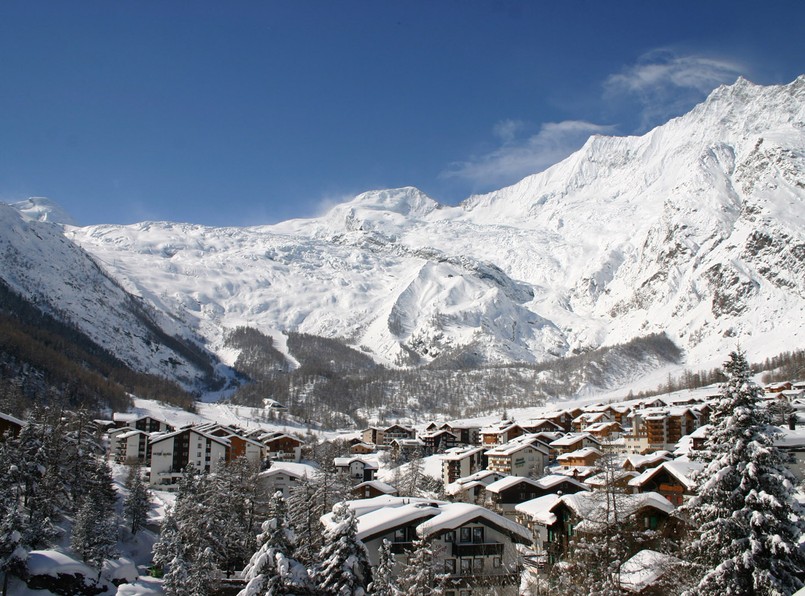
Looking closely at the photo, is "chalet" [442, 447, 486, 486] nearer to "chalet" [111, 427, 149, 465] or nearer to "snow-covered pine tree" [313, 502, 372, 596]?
"chalet" [111, 427, 149, 465]

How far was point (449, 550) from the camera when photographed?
98.9 feet

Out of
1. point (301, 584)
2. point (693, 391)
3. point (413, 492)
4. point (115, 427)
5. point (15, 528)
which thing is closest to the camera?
A: point (301, 584)

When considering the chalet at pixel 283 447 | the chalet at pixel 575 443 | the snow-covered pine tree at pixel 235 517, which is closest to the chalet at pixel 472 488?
the snow-covered pine tree at pixel 235 517

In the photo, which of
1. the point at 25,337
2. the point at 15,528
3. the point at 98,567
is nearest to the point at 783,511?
the point at 15,528

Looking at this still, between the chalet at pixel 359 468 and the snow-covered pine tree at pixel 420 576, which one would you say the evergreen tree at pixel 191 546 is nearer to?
the snow-covered pine tree at pixel 420 576

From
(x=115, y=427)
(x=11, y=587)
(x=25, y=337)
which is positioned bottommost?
(x=11, y=587)

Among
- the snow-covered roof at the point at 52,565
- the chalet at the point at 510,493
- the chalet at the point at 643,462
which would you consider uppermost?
the chalet at the point at 643,462

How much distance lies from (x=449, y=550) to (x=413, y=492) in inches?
1231

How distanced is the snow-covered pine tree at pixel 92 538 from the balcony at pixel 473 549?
21.3m

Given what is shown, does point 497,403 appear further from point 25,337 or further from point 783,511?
point 783,511

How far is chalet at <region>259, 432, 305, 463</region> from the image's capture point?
3644 inches

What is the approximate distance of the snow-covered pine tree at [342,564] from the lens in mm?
20547

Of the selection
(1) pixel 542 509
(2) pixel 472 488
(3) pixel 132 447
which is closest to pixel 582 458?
(2) pixel 472 488

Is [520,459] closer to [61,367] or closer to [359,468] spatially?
[359,468]
